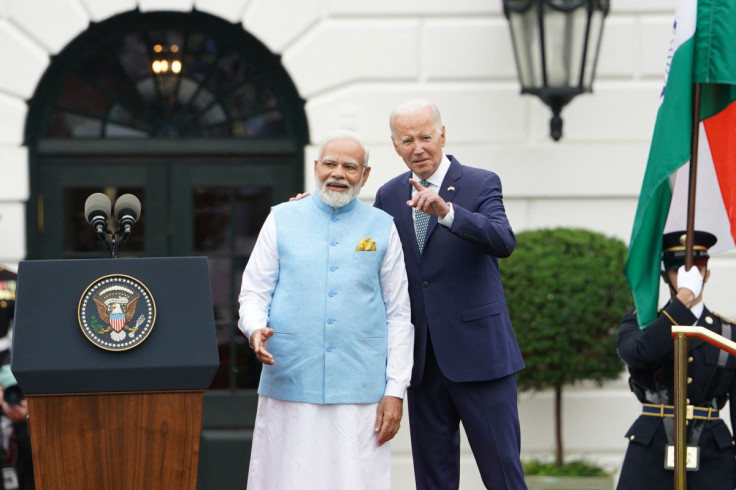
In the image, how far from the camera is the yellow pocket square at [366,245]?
414 cm

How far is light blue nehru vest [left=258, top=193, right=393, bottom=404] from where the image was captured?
4051 mm

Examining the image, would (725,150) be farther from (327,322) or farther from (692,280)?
(327,322)

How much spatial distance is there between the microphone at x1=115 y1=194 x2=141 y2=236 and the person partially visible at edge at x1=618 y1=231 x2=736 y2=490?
2.17 meters

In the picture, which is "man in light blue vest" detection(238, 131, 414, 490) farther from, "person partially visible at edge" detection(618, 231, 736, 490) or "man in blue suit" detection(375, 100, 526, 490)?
"person partially visible at edge" detection(618, 231, 736, 490)

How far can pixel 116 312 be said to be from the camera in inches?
139

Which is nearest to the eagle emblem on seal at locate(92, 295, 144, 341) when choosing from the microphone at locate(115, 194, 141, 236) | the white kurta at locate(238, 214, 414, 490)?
the microphone at locate(115, 194, 141, 236)

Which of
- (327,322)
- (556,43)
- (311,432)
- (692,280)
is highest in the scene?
(556,43)

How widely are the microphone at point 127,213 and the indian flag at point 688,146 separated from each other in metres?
2.08

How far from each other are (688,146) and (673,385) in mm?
1006

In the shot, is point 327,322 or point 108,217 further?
point 327,322

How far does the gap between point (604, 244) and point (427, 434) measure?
256 cm

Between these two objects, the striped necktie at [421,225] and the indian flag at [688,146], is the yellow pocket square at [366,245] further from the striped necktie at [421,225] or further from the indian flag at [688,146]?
the indian flag at [688,146]

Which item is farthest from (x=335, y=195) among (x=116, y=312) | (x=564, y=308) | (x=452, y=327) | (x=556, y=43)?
(x=556, y=43)

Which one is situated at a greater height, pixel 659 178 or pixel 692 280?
pixel 659 178
